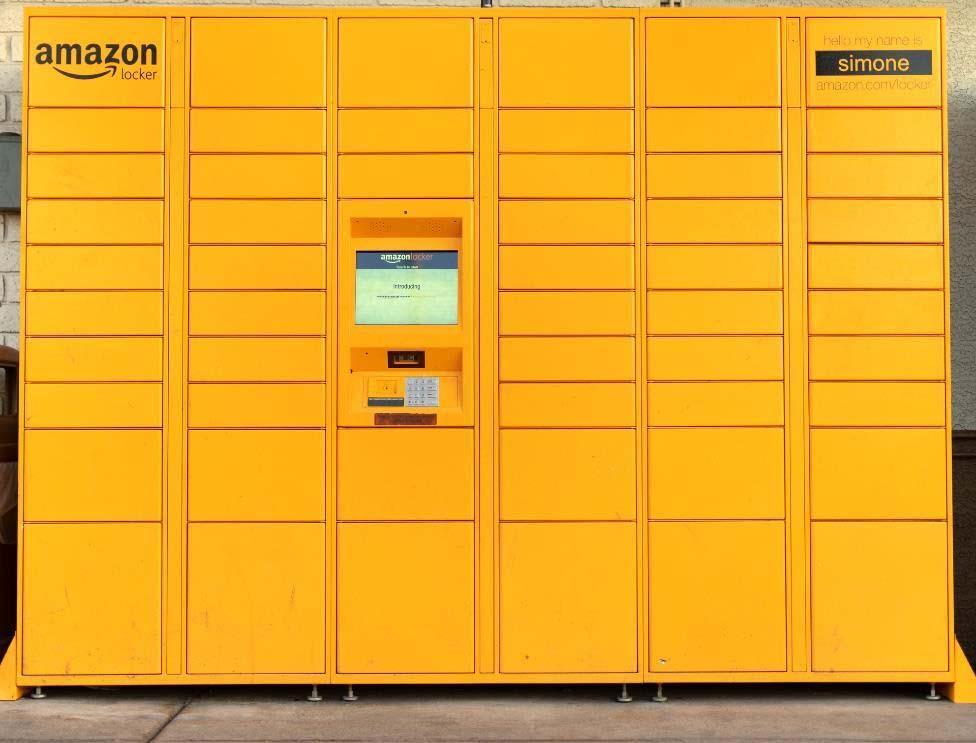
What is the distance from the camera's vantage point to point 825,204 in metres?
3.94

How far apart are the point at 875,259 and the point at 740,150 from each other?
73 cm

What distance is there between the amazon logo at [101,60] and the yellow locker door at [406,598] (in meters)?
2.12

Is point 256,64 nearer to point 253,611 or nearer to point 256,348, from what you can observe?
point 256,348

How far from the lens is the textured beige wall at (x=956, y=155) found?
4879mm

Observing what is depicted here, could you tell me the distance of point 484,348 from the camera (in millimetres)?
3918

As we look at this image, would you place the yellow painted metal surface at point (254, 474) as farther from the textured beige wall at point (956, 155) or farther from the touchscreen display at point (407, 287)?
the textured beige wall at point (956, 155)

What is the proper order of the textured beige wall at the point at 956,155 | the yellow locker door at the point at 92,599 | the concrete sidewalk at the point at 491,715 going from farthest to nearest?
the textured beige wall at the point at 956,155 < the yellow locker door at the point at 92,599 < the concrete sidewalk at the point at 491,715

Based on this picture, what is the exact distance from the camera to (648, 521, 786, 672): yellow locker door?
12.8 feet

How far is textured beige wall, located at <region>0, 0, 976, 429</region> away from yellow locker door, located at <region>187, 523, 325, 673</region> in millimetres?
1947

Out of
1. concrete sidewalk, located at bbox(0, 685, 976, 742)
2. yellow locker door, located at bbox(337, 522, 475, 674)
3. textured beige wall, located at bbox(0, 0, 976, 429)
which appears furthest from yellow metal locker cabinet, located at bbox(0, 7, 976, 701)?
textured beige wall, located at bbox(0, 0, 976, 429)

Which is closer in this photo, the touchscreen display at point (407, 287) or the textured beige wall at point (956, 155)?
the touchscreen display at point (407, 287)

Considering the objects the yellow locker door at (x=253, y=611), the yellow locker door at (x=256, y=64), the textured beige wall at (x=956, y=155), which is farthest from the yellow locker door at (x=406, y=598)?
the textured beige wall at (x=956, y=155)

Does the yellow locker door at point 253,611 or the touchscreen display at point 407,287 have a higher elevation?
the touchscreen display at point 407,287

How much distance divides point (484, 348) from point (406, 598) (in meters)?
1.09
